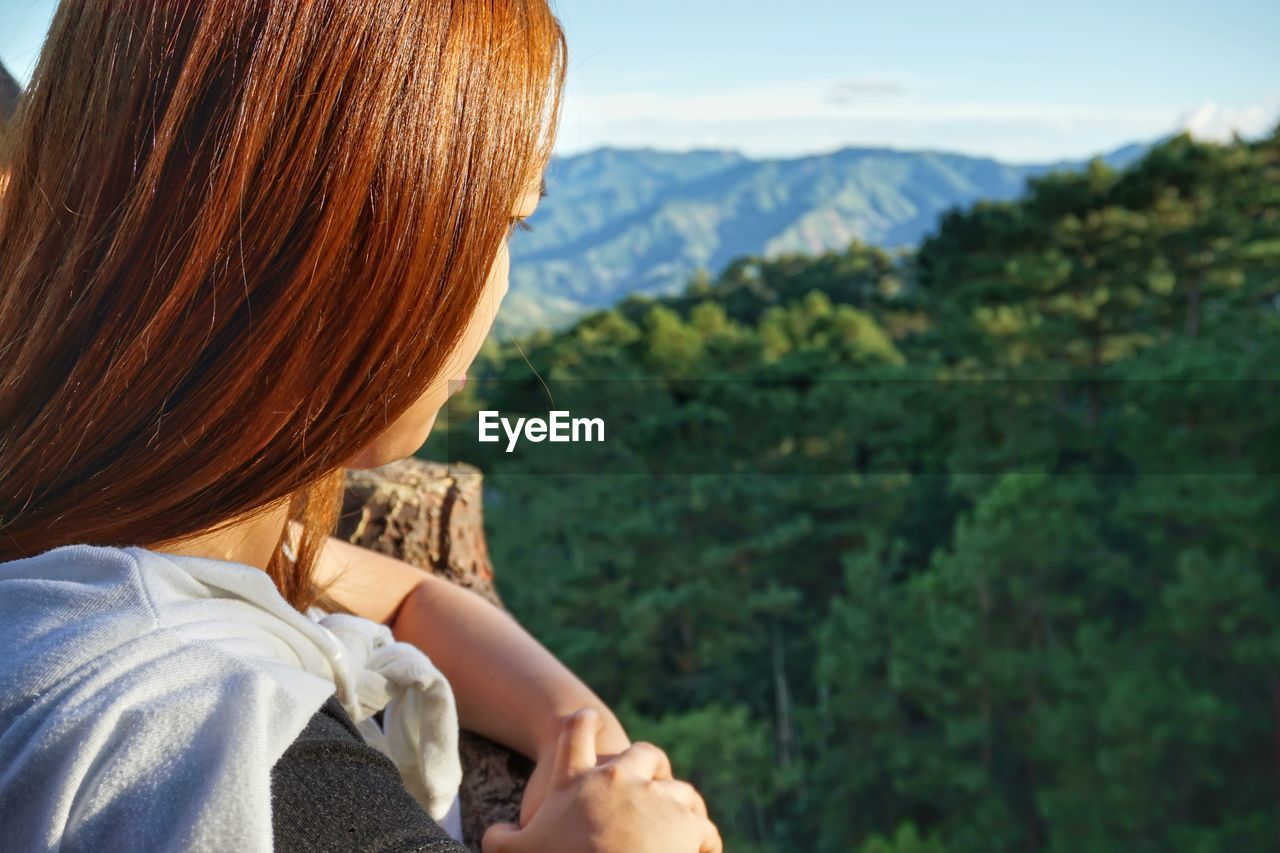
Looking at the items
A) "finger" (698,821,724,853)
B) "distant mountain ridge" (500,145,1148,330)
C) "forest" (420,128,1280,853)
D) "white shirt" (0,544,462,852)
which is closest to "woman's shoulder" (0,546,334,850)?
"white shirt" (0,544,462,852)

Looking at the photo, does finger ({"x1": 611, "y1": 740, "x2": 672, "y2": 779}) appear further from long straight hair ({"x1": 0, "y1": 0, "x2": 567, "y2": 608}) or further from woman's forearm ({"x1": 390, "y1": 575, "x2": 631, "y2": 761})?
long straight hair ({"x1": 0, "y1": 0, "x2": 567, "y2": 608})

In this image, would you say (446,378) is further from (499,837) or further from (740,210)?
(740,210)

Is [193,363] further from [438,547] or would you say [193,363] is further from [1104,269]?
[1104,269]

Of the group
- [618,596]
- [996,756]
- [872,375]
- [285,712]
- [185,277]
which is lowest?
[996,756]

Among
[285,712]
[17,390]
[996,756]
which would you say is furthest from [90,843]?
[996,756]

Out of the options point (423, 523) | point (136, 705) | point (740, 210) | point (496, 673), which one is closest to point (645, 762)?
point (496, 673)

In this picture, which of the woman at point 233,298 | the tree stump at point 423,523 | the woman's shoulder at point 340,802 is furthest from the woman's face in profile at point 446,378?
the tree stump at point 423,523
